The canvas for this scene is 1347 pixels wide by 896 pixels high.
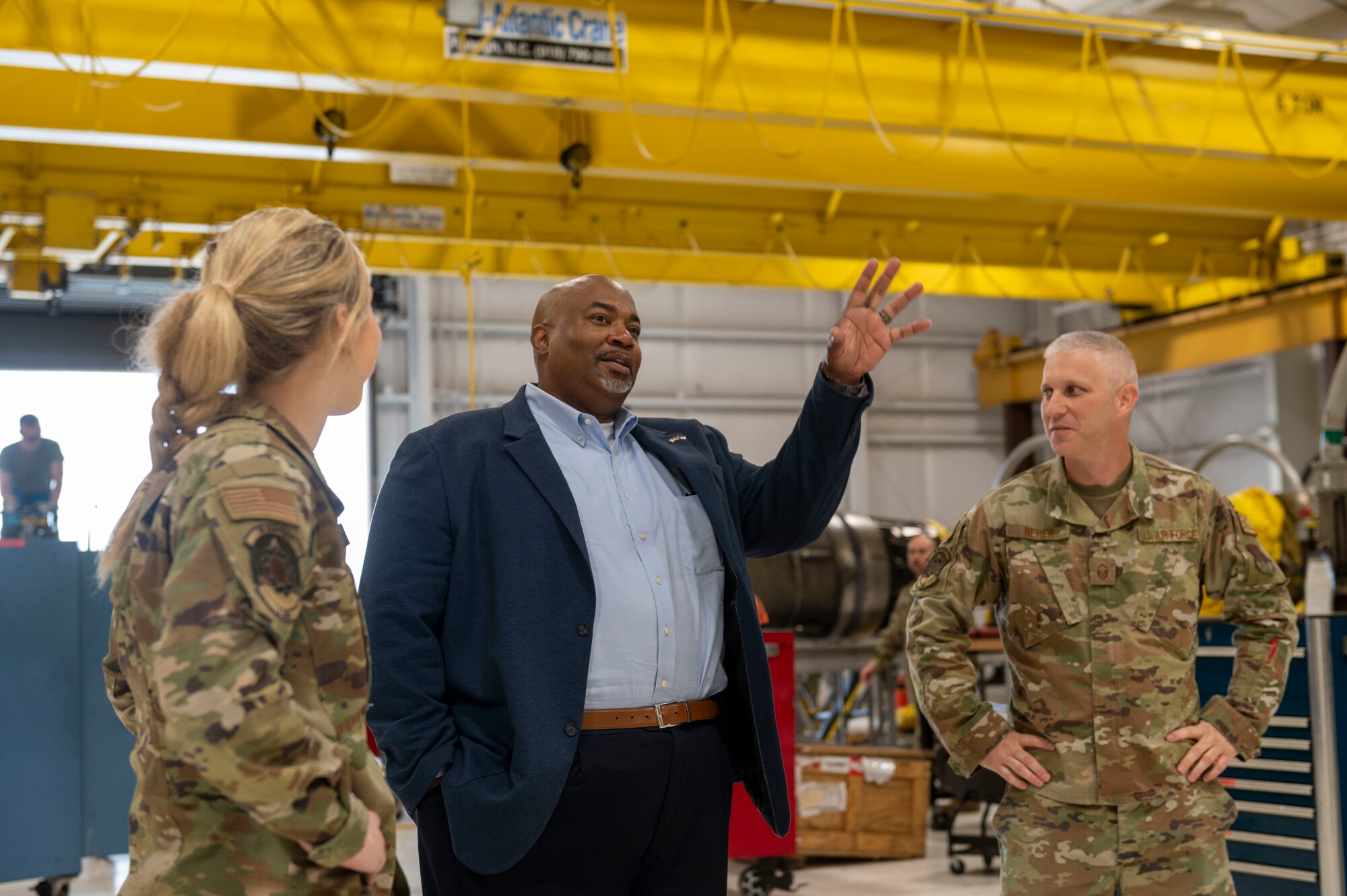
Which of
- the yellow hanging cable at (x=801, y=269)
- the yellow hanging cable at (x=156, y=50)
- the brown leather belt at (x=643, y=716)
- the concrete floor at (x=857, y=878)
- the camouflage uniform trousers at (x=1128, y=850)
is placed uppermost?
the yellow hanging cable at (x=801, y=269)

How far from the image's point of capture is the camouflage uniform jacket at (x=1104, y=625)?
2.57 metres

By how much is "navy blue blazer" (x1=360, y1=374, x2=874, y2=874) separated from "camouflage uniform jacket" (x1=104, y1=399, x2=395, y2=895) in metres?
0.55

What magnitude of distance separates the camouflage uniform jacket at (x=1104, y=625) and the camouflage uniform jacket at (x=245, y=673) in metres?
1.53

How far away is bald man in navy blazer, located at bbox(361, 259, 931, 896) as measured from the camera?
2.09m

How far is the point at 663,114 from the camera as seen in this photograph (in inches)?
208

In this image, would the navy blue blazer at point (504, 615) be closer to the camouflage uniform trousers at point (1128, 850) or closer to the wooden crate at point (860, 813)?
the camouflage uniform trousers at point (1128, 850)

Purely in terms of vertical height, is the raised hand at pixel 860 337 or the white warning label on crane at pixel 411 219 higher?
the white warning label on crane at pixel 411 219

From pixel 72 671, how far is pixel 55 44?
8.27 feet

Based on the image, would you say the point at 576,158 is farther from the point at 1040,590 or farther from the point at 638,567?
the point at 638,567

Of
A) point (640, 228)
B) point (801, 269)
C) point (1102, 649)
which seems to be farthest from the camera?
point (801, 269)

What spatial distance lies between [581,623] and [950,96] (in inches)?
155

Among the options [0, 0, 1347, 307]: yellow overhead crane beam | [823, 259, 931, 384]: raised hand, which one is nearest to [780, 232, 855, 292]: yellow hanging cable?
[0, 0, 1347, 307]: yellow overhead crane beam

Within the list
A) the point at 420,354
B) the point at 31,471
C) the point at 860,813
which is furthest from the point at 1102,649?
the point at 420,354

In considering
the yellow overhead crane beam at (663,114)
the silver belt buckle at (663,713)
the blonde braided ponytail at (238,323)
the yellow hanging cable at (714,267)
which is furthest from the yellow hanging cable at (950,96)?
the blonde braided ponytail at (238,323)
